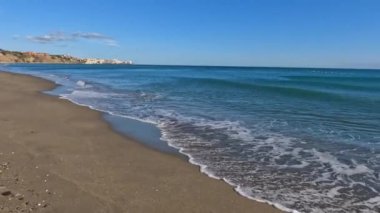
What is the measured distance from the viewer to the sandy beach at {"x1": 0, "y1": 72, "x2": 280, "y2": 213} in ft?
17.5

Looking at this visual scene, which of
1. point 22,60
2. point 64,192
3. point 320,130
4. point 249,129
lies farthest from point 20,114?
point 22,60

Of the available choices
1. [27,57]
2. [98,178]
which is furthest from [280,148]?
[27,57]

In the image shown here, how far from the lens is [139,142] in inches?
374

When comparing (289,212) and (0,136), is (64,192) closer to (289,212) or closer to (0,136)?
(289,212)

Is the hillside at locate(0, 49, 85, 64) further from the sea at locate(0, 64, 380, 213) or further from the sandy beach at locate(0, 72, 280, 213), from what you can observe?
the sandy beach at locate(0, 72, 280, 213)

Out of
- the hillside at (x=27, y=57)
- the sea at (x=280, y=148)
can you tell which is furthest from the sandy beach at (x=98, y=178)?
the hillside at (x=27, y=57)

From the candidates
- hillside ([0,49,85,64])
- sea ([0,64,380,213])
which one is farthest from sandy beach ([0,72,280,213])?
hillside ([0,49,85,64])

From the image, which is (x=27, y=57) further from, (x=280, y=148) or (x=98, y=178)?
(x=98, y=178)

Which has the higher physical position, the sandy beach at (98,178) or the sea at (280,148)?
the sea at (280,148)

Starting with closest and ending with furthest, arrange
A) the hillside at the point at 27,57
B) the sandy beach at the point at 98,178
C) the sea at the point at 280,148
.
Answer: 1. the sandy beach at the point at 98,178
2. the sea at the point at 280,148
3. the hillside at the point at 27,57

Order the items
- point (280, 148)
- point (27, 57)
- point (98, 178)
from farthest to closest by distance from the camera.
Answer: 1. point (27, 57)
2. point (280, 148)
3. point (98, 178)

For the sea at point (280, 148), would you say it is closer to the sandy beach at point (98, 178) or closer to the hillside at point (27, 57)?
the sandy beach at point (98, 178)

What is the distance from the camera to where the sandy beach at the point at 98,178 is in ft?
17.5

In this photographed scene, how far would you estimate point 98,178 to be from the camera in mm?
6430
